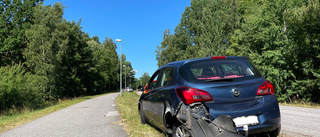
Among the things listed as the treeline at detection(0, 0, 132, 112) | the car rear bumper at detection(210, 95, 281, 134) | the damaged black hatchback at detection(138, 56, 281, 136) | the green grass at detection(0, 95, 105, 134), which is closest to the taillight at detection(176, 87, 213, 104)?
the damaged black hatchback at detection(138, 56, 281, 136)

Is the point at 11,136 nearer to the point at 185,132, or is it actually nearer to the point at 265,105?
the point at 185,132

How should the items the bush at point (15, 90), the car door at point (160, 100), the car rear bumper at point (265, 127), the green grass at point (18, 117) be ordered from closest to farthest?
the car rear bumper at point (265, 127) < the car door at point (160, 100) < the green grass at point (18, 117) < the bush at point (15, 90)

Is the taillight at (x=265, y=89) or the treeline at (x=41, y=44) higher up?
the treeline at (x=41, y=44)

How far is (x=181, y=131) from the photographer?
148 inches

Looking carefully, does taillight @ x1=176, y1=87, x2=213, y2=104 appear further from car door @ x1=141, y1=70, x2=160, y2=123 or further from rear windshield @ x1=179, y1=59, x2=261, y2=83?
car door @ x1=141, y1=70, x2=160, y2=123

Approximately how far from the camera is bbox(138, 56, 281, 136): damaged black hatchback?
3.29 metres

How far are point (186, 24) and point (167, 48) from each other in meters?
7.30

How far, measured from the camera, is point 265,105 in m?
3.56

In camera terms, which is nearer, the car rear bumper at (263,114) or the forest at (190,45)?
the car rear bumper at (263,114)

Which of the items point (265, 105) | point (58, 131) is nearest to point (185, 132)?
point (265, 105)

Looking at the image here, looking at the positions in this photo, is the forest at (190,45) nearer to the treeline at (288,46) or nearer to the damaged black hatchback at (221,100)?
the treeline at (288,46)

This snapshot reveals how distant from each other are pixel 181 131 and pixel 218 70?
4.19 feet

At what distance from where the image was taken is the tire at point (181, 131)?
3.46 metres

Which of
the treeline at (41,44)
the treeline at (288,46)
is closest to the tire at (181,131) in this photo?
the treeline at (288,46)
